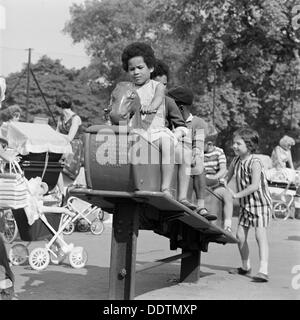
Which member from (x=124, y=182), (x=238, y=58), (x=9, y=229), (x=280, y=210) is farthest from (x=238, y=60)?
(x=124, y=182)

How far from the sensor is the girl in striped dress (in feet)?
27.5

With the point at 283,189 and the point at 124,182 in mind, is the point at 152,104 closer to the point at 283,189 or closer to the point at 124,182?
the point at 124,182

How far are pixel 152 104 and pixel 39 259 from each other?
122 inches

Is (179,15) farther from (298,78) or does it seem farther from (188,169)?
(188,169)

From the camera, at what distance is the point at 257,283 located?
8.13 metres

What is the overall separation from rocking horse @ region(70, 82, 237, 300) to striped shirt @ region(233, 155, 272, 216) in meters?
1.93

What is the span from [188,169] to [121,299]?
1375 mm

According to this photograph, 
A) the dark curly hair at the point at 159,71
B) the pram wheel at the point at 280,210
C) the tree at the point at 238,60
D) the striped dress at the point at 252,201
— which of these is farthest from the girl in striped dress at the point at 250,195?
the tree at the point at 238,60

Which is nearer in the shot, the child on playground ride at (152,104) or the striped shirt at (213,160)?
the child on playground ride at (152,104)

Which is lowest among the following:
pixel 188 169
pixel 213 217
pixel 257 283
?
pixel 257 283

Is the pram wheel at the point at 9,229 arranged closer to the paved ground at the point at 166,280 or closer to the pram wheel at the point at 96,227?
the paved ground at the point at 166,280

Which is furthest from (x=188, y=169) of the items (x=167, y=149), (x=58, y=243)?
(x=58, y=243)

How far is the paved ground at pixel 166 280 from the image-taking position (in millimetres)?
7285

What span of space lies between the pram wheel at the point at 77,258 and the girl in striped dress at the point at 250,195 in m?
1.84
